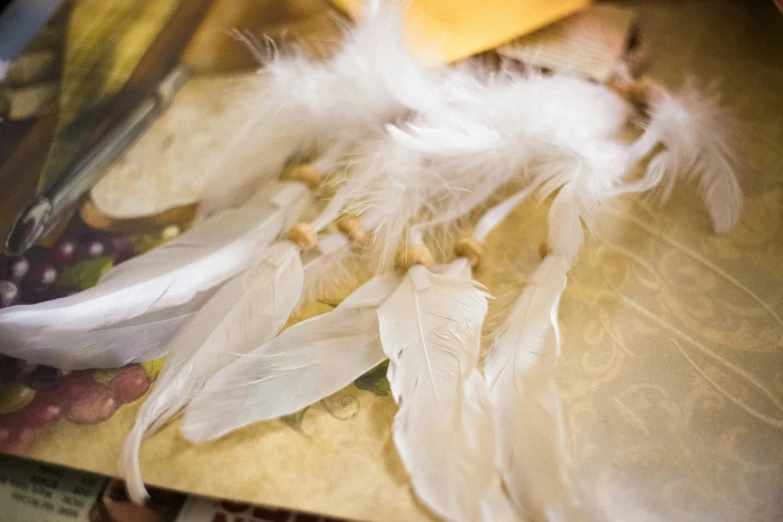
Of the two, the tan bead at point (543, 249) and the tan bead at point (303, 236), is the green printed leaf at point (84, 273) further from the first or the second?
the tan bead at point (543, 249)

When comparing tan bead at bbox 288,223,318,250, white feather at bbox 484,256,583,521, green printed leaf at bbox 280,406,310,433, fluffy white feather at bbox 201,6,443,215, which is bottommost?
white feather at bbox 484,256,583,521

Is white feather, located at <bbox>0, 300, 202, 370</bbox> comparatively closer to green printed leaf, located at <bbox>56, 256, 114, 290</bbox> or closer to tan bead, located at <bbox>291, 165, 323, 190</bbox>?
green printed leaf, located at <bbox>56, 256, 114, 290</bbox>

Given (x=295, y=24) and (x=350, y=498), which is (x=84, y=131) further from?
(x=350, y=498)

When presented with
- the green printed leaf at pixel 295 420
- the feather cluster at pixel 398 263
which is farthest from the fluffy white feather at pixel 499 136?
the green printed leaf at pixel 295 420

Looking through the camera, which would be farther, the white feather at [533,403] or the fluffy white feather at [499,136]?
the fluffy white feather at [499,136]

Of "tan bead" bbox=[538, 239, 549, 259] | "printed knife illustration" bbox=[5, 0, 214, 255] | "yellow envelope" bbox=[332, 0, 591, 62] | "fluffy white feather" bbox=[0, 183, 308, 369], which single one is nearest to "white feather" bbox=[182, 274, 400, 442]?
"fluffy white feather" bbox=[0, 183, 308, 369]

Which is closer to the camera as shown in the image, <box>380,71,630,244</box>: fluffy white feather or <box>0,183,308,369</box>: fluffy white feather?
<box>0,183,308,369</box>: fluffy white feather

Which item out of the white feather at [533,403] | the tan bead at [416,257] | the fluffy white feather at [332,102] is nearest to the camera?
the white feather at [533,403]
